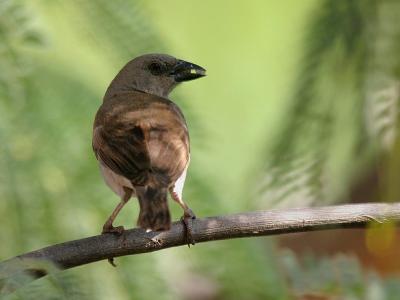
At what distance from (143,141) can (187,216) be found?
34 cm

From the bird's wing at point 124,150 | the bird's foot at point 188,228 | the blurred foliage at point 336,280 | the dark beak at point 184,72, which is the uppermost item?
the dark beak at point 184,72

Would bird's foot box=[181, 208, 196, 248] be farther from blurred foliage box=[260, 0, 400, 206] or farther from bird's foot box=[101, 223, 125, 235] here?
blurred foliage box=[260, 0, 400, 206]

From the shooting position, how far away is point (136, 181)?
2.58m

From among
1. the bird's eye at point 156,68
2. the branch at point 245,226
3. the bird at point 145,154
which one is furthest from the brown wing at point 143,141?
the bird's eye at point 156,68

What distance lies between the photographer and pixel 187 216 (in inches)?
102

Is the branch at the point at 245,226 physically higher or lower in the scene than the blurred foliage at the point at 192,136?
lower

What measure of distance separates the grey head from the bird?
15.4 inches

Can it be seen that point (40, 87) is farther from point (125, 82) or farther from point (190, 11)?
point (190, 11)

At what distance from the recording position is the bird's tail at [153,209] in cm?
215

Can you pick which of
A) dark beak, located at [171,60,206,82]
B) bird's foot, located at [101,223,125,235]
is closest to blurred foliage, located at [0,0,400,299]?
bird's foot, located at [101,223,125,235]

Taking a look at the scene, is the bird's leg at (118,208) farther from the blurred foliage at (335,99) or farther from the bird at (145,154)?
the blurred foliage at (335,99)

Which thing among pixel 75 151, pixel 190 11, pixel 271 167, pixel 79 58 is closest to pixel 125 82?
pixel 79 58

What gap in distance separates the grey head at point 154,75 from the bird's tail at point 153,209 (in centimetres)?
122

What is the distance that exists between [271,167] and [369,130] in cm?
26
